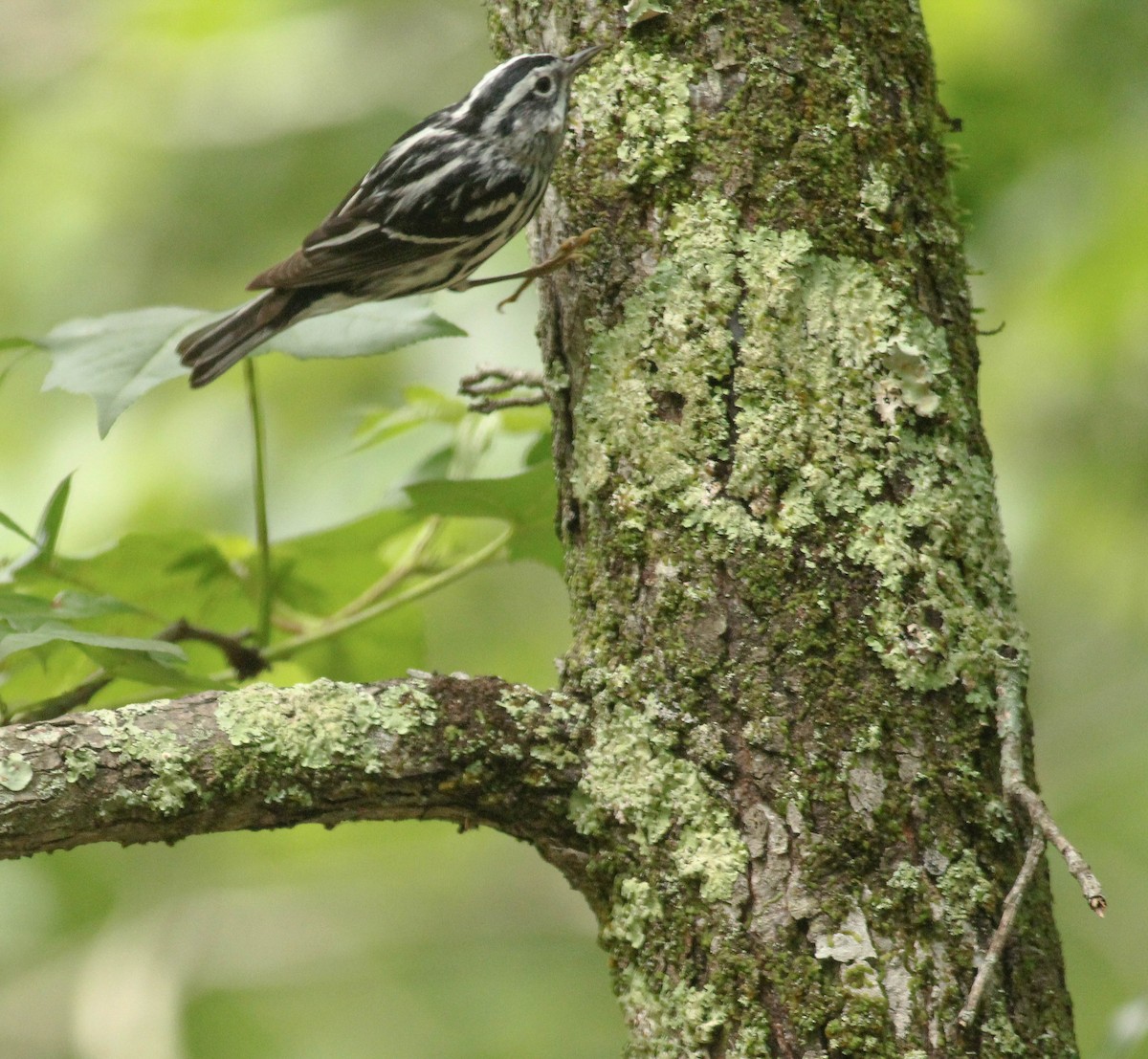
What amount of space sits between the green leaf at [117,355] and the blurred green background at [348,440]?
31.9 inches

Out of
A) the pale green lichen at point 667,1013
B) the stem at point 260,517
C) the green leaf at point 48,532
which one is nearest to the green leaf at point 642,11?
the stem at point 260,517

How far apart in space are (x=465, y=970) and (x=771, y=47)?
21.7ft

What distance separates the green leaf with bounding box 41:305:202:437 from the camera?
6.64ft

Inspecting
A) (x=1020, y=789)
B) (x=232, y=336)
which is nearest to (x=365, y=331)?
(x=232, y=336)

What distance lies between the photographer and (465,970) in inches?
292

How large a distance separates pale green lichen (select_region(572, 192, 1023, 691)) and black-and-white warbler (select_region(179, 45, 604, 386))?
Result: 0.91 meters

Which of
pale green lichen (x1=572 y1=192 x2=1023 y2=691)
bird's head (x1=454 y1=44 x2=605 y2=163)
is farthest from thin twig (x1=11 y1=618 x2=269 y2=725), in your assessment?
bird's head (x1=454 y1=44 x2=605 y2=163)

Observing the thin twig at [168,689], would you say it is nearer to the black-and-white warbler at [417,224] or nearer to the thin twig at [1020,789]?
the black-and-white warbler at [417,224]

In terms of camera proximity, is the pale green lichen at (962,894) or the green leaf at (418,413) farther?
the green leaf at (418,413)

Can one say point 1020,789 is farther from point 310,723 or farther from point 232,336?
point 232,336

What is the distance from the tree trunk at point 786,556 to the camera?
4.97ft

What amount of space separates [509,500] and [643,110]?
2.34 feet

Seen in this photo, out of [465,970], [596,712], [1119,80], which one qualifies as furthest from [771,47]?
[465,970]

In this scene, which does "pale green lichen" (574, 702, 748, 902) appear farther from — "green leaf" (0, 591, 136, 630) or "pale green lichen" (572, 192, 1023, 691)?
"green leaf" (0, 591, 136, 630)
